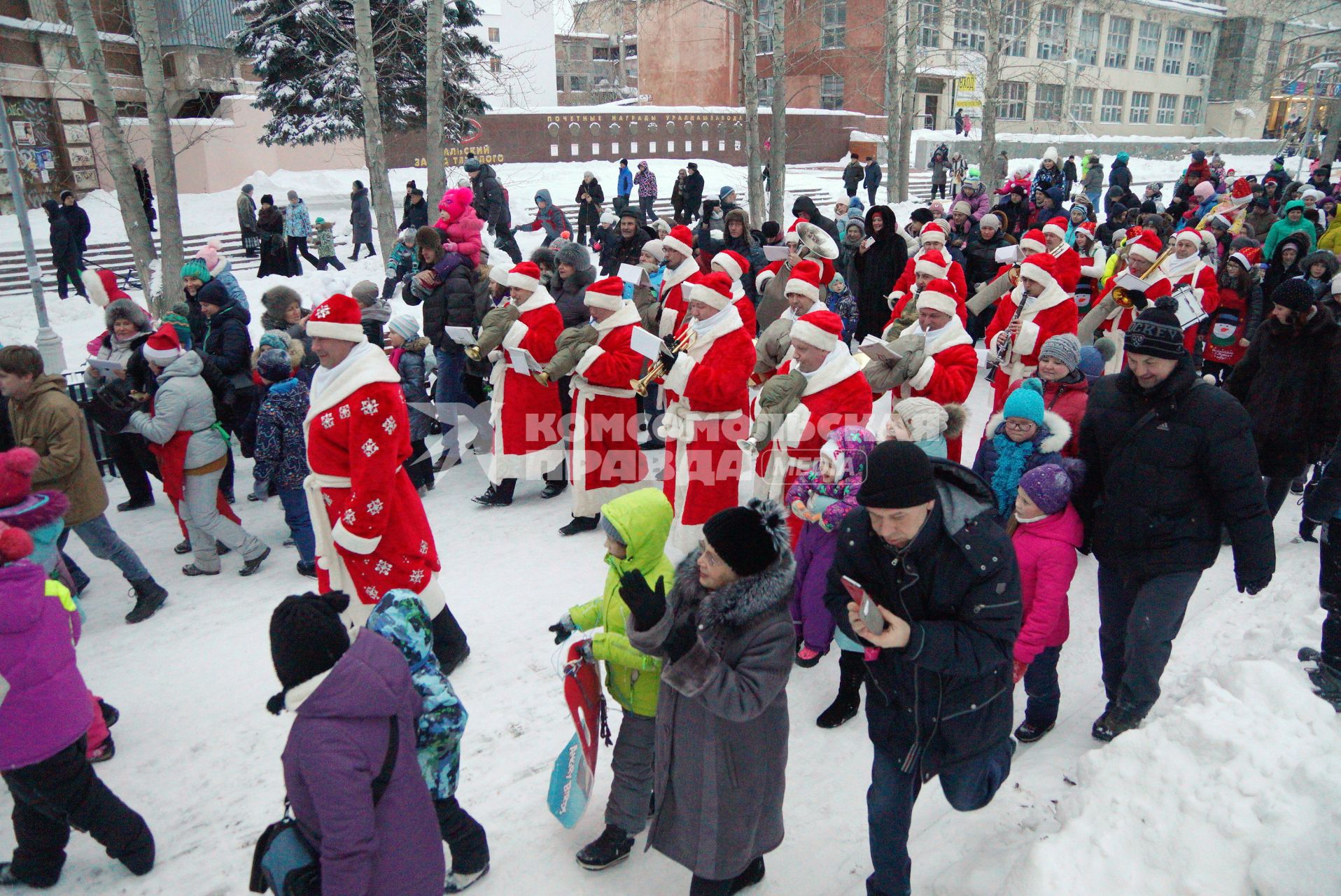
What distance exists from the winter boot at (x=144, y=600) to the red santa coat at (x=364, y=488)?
1829 mm

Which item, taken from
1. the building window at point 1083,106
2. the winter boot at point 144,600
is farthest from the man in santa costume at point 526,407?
the building window at point 1083,106

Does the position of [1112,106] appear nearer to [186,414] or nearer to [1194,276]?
[1194,276]

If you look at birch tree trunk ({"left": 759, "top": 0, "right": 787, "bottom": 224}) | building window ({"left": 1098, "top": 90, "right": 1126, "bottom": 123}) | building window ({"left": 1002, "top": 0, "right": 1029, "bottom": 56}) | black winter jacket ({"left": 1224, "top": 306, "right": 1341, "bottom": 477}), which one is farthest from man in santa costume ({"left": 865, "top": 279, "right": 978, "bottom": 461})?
building window ({"left": 1098, "top": 90, "right": 1126, "bottom": 123})

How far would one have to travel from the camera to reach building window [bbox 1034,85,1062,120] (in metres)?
47.3

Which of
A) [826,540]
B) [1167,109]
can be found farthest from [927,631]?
[1167,109]

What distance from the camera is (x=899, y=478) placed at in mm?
2385

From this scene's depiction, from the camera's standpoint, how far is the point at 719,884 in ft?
9.04

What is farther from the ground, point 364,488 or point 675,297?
point 675,297

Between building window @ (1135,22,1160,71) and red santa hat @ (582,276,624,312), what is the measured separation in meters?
55.5

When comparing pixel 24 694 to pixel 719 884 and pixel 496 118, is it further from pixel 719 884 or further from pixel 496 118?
pixel 496 118

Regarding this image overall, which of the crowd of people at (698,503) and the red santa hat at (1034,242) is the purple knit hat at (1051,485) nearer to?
the crowd of people at (698,503)

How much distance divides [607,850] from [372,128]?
40.8 feet

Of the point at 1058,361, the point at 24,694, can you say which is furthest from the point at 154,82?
the point at 1058,361

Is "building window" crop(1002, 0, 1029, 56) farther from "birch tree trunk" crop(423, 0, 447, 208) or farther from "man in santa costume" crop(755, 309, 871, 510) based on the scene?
"man in santa costume" crop(755, 309, 871, 510)
